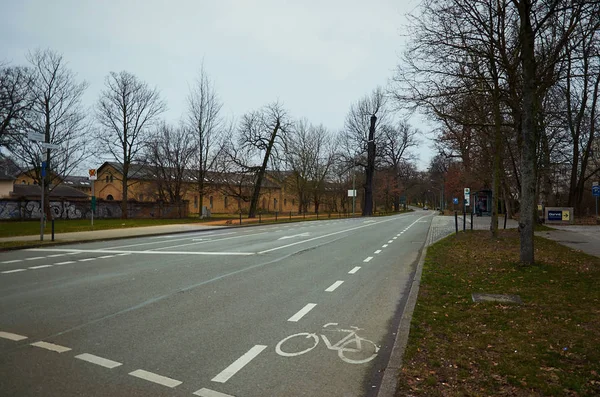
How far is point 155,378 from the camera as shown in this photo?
372cm

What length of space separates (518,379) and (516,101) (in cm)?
1026

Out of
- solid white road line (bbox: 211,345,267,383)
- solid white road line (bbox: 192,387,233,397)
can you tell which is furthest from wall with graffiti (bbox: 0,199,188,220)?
solid white road line (bbox: 192,387,233,397)

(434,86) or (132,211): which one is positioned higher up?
(434,86)

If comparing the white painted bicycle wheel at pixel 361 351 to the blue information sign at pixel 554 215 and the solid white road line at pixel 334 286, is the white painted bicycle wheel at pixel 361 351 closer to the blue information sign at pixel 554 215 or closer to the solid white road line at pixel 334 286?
the solid white road line at pixel 334 286

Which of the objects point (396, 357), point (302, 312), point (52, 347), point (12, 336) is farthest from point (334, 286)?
point (12, 336)

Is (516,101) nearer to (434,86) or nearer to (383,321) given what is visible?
(434,86)

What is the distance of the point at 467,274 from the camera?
8.74 m

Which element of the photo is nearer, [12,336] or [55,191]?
[12,336]

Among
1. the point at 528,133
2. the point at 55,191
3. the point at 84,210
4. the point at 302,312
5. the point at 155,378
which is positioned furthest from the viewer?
the point at 55,191

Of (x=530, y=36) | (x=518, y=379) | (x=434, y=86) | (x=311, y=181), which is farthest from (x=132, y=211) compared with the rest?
(x=518, y=379)

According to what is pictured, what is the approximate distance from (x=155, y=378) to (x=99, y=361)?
30.6 inches

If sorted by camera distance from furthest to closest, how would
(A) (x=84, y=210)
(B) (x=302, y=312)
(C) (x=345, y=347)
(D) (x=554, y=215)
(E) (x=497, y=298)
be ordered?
(A) (x=84, y=210) → (D) (x=554, y=215) → (E) (x=497, y=298) → (B) (x=302, y=312) → (C) (x=345, y=347)

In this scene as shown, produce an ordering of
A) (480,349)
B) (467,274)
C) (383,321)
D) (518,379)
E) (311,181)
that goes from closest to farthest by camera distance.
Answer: (518,379) → (480,349) → (383,321) → (467,274) → (311,181)

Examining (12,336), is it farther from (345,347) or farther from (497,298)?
(497,298)
